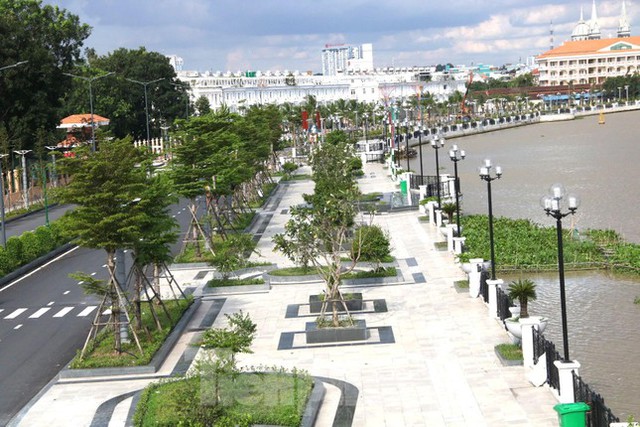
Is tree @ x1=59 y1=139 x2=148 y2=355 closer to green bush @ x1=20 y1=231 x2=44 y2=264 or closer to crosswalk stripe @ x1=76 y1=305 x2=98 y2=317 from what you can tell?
crosswalk stripe @ x1=76 y1=305 x2=98 y2=317

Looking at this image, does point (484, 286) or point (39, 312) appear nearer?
point (484, 286)

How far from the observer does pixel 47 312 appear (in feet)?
104

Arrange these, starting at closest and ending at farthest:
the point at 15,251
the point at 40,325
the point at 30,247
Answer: the point at 40,325, the point at 15,251, the point at 30,247

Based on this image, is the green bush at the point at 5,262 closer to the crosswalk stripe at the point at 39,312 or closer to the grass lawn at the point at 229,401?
the crosswalk stripe at the point at 39,312

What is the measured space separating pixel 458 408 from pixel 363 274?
1418 cm

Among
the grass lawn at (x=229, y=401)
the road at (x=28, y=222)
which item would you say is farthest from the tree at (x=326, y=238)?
the road at (x=28, y=222)

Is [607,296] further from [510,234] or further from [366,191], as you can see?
[366,191]

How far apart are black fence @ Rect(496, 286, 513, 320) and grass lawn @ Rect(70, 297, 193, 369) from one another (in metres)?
9.38

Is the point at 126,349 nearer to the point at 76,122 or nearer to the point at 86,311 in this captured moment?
the point at 86,311

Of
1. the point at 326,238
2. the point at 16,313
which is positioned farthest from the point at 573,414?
the point at 16,313

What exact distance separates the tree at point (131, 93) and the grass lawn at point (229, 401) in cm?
7571

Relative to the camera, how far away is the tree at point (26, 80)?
71688mm

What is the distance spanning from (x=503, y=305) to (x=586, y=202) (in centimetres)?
3455

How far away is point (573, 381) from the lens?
18750 millimetres
